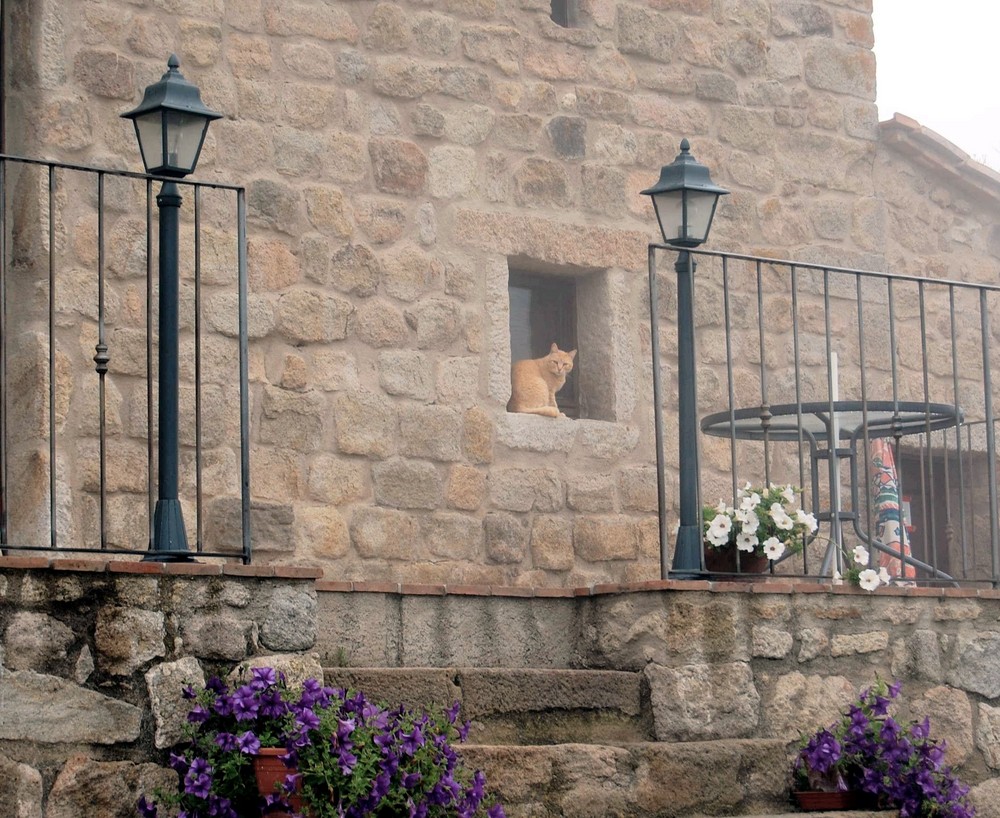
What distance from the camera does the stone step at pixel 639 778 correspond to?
15.3 feet

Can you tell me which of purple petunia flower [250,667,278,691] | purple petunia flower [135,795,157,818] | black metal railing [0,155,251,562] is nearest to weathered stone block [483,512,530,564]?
black metal railing [0,155,251,562]

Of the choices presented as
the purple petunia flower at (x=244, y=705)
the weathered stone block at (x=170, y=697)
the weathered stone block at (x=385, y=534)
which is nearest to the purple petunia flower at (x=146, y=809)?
the weathered stone block at (x=170, y=697)

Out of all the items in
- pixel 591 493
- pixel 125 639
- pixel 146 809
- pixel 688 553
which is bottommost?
pixel 146 809

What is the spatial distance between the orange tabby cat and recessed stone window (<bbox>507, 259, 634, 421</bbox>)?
17 cm

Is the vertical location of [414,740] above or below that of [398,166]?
below

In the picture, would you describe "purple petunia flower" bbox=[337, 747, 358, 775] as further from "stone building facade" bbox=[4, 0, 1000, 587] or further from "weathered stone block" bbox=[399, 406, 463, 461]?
"weathered stone block" bbox=[399, 406, 463, 461]

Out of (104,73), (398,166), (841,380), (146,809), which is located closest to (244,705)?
(146,809)

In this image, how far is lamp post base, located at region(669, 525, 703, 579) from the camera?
5395mm

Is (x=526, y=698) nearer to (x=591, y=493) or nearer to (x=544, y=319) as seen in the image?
(x=591, y=493)

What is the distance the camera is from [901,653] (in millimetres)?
5523

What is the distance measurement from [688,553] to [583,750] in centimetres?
88

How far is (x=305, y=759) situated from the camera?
4.12 m

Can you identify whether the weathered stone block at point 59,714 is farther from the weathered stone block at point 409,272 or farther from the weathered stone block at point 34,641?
the weathered stone block at point 409,272

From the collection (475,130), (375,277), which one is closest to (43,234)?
(375,277)
